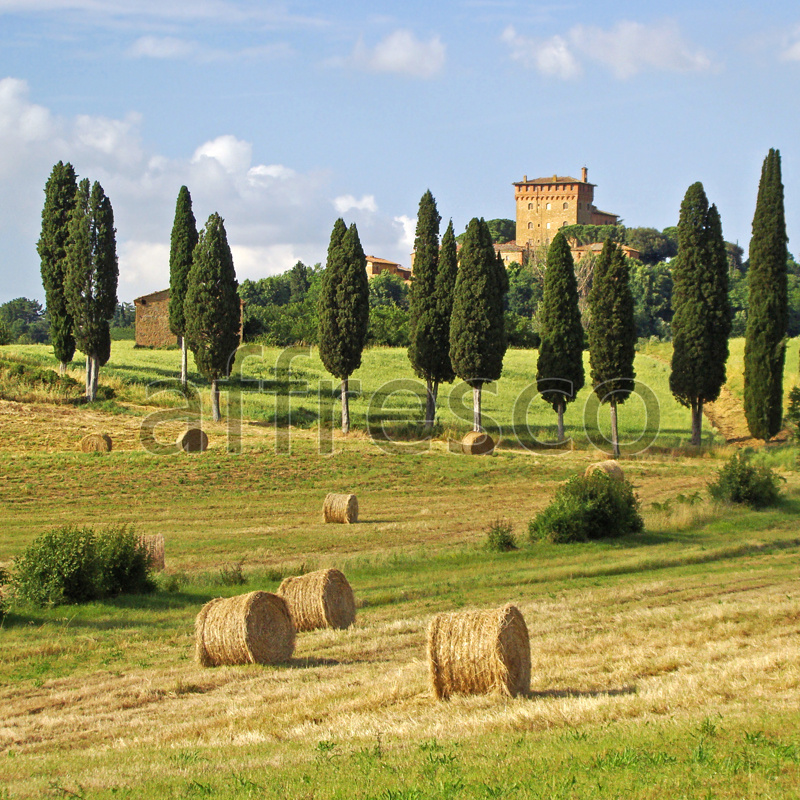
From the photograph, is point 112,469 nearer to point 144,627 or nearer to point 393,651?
point 144,627

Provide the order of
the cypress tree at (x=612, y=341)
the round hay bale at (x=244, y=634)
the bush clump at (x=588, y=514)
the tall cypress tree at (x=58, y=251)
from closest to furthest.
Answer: the round hay bale at (x=244, y=634)
the bush clump at (x=588, y=514)
the cypress tree at (x=612, y=341)
the tall cypress tree at (x=58, y=251)

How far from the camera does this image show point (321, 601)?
15078 millimetres

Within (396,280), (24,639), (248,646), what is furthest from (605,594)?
(396,280)

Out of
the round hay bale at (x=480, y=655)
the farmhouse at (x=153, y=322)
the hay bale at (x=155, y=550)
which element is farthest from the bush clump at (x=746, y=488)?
the farmhouse at (x=153, y=322)

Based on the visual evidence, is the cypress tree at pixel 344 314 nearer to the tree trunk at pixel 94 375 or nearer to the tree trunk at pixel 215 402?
the tree trunk at pixel 215 402

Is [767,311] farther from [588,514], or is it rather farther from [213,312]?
[213,312]

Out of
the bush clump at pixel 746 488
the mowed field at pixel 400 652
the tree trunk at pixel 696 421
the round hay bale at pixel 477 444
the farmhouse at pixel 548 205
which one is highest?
the farmhouse at pixel 548 205

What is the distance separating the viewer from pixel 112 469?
36469 millimetres

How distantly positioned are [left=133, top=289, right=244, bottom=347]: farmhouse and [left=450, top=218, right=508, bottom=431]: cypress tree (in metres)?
34.7

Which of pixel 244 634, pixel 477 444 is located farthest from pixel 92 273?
pixel 244 634

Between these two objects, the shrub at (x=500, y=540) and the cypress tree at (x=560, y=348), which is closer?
the shrub at (x=500, y=540)

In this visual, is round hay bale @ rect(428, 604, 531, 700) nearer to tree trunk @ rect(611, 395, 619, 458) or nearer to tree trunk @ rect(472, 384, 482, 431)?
tree trunk @ rect(611, 395, 619, 458)

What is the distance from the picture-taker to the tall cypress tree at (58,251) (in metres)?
50.8

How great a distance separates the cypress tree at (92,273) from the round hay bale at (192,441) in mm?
9835
